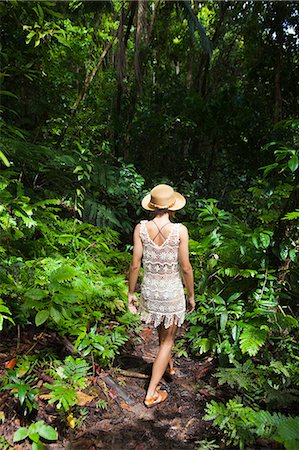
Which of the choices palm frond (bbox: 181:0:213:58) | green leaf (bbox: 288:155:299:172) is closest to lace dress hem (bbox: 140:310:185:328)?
green leaf (bbox: 288:155:299:172)

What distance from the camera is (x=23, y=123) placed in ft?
19.8

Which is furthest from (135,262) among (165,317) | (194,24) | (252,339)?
(194,24)

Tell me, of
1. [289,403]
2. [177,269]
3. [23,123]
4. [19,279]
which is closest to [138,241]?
[177,269]

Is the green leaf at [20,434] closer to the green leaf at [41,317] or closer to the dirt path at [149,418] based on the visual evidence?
the dirt path at [149,418]

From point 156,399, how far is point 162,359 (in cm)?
32

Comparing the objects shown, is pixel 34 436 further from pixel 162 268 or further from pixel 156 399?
pixel 162 268

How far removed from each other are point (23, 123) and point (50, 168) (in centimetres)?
163

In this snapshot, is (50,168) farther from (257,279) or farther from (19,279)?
(257,279)

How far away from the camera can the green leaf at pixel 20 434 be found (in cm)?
220

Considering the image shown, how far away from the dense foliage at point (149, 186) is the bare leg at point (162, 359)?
0.38 metres

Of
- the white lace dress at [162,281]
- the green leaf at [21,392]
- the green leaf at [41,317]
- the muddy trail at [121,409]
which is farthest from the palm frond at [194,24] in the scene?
the green leaf at [21,392]

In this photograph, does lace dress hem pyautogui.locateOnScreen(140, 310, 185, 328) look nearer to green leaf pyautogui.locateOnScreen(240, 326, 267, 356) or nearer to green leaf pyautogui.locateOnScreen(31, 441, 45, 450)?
green leaf pyautogui.locateOnScreen(240, 326, 267, 356)

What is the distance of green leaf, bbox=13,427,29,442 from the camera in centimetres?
220

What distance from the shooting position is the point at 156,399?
2969mm
